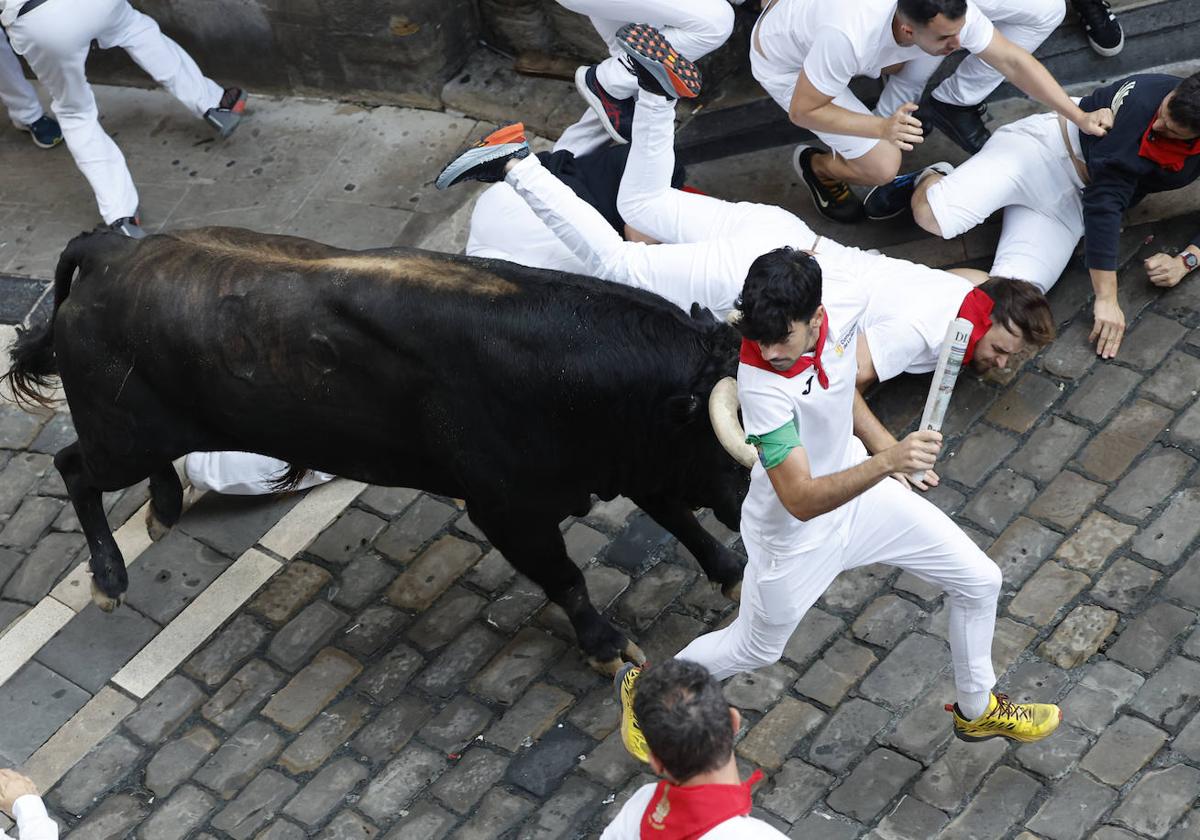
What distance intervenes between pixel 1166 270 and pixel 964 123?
1194 mm

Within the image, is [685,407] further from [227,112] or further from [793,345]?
[227,112]

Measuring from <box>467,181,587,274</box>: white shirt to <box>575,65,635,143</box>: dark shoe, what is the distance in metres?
0.77

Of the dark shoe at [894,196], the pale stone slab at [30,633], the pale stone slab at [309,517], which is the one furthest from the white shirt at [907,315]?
the pale stone slab at [30,633]

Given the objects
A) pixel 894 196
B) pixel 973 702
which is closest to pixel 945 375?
pixel 973 702

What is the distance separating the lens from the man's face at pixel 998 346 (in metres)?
5.82

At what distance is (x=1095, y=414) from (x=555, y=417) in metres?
2.37

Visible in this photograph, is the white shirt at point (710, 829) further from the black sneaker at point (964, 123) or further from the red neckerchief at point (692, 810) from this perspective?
the black sneaker at point (964, 123)

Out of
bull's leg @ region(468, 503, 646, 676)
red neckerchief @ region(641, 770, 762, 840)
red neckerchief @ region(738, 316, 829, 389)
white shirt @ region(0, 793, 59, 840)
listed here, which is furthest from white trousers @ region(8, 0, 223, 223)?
red neckerchief @ region(641, 770, 762, 840)

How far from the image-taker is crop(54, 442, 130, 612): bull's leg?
5.92 m

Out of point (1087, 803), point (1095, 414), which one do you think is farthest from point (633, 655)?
point (1095, 414)

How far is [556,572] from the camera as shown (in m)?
5.28

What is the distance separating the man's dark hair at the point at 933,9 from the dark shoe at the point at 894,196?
34.1 inches

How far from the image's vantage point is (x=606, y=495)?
201 inches

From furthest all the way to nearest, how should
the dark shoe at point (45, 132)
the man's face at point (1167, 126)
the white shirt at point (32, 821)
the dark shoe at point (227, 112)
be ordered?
1. the dark shoe at point (45, 132)
2. the dark shoe at point (227, 112)
3. the man's face at point (1167, 126)
4. the white shirt at point (32, 821)
